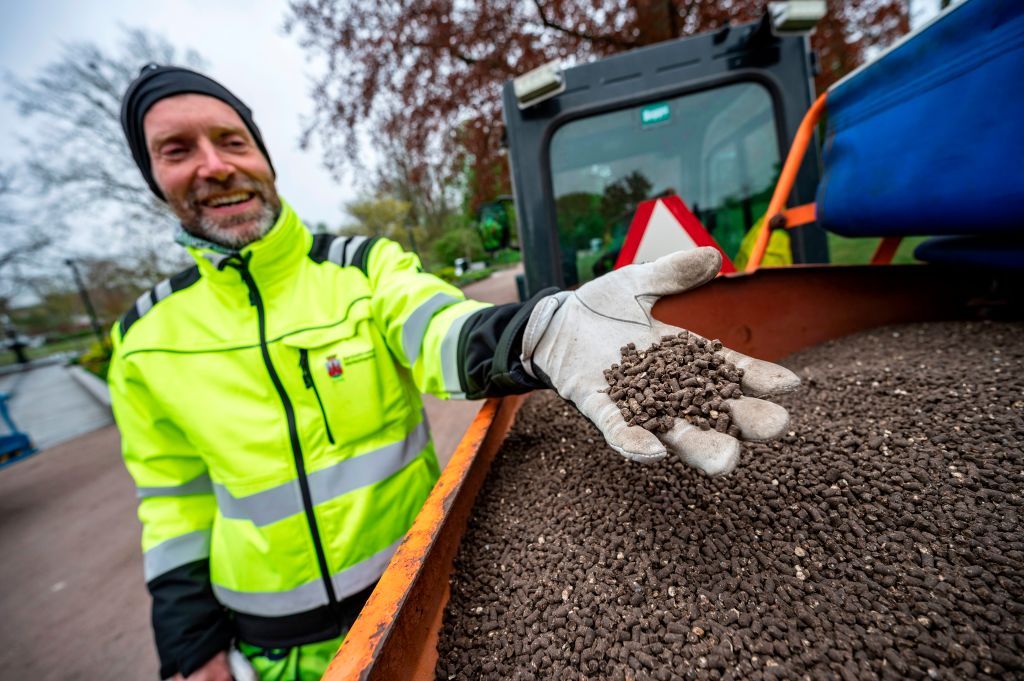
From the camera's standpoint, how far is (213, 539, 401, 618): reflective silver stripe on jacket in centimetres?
145

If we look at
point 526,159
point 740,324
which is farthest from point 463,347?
point 526,159

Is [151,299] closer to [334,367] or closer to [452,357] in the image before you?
[334,367]

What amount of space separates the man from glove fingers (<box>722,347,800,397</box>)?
48 centimetres

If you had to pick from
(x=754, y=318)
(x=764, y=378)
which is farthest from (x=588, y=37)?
(x=764, y=378)

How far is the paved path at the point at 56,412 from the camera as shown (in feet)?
29.1

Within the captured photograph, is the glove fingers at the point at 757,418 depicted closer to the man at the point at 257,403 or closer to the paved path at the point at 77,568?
the man at the point at 257,403

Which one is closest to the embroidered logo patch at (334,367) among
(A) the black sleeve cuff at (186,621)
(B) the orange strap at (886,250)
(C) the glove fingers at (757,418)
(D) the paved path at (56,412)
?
(A) the black sleeve cuff at (186,621)

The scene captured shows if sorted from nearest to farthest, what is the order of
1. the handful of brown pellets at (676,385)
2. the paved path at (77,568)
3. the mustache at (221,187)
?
the handful of brown pellets at (676,385)
the mustache at (221,187)
the paved path at (77,568)

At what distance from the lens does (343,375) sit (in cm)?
147

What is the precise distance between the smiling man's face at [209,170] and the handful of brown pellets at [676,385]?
144 centimetres

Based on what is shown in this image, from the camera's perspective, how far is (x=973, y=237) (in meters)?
1.66

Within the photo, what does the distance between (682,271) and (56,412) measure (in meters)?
15.5

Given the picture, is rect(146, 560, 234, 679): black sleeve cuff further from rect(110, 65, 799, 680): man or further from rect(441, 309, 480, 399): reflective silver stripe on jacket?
rect(441, 309, 480, 399): reflective silver stripe on jacket

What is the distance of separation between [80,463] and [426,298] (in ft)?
28.1
